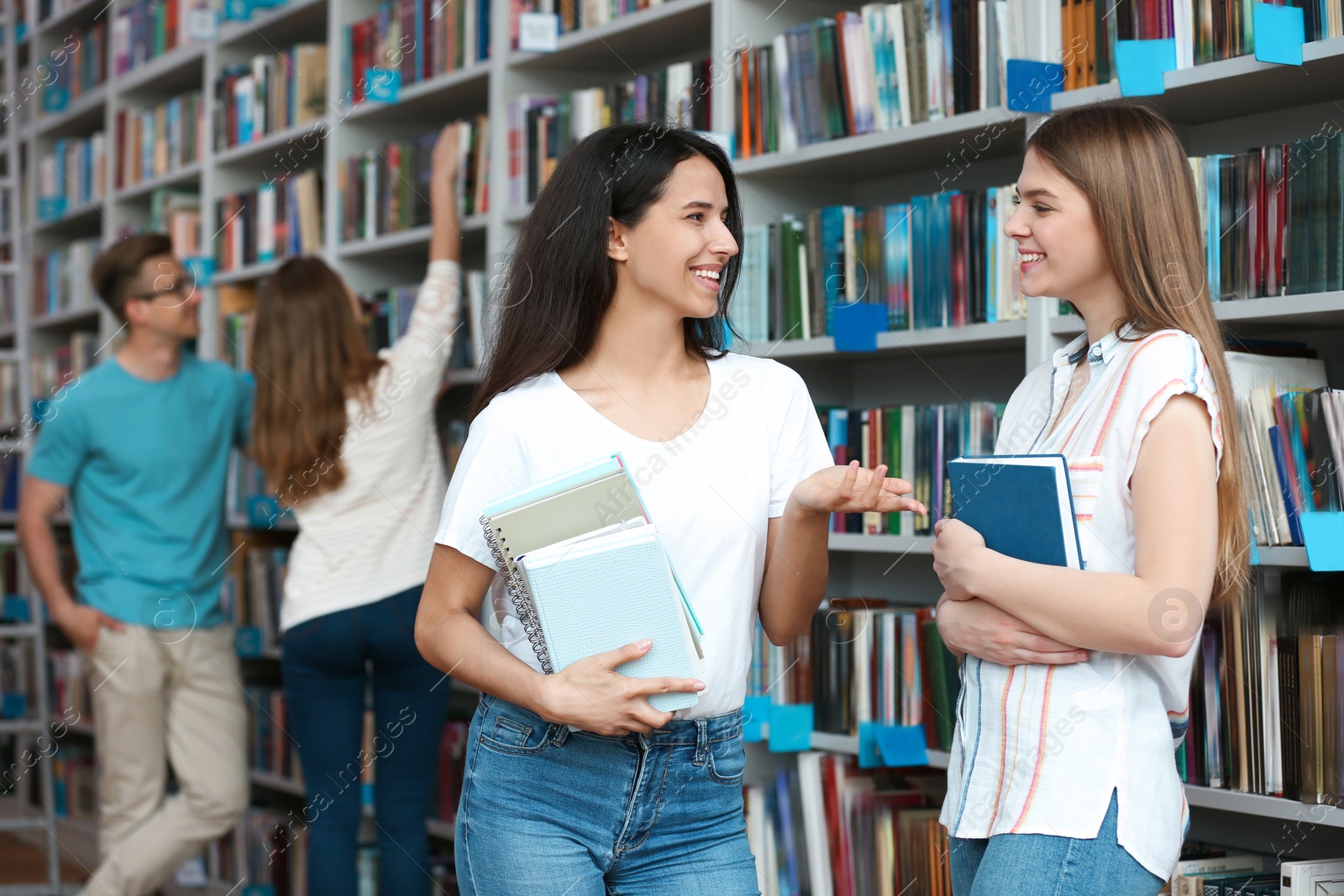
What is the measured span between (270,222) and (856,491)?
3129mm

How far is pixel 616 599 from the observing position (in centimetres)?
127

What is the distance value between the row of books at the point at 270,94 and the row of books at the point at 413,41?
8.6 inches

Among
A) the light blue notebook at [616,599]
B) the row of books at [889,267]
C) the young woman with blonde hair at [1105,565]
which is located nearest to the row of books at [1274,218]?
the row of books at [889,267]

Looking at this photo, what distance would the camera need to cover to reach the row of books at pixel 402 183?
3.27m

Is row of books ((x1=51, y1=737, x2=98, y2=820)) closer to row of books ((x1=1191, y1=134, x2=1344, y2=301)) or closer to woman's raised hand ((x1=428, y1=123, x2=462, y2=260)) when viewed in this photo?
woman's raised hand ((x1=428, y1=123, x2=462, y2=260))

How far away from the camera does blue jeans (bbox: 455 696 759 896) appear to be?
4.40 ft

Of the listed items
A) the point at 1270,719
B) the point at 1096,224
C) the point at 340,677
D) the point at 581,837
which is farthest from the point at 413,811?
the point at 1096,224

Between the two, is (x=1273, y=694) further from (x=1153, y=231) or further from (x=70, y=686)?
(x=70, y=686)

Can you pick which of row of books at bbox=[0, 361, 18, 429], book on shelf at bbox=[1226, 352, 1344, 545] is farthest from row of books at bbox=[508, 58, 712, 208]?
row of books at bbox=[0, 361, 18, 429]

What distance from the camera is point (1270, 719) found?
1.82 meters

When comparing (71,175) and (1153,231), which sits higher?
(71,175)

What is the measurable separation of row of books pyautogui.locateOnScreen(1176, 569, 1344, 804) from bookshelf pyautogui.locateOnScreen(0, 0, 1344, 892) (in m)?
0.04

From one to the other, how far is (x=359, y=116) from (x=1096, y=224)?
2757mm

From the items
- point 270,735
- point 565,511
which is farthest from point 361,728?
point 565,511
